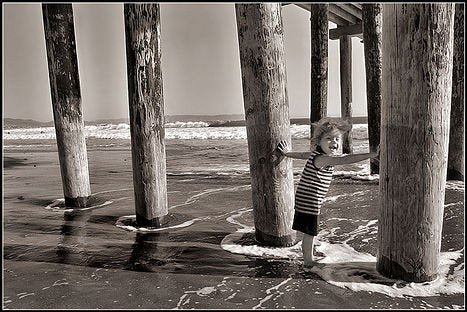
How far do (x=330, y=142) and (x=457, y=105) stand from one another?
4.28m

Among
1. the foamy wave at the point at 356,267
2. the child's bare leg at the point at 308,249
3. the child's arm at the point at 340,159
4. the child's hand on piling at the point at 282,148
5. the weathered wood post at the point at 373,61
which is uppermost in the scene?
the weathered wood post at the point at 373,61

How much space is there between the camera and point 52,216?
510 centimetres

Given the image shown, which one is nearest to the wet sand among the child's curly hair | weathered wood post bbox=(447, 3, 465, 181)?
weathered wood post bbox=(447, 3, 465, 181)

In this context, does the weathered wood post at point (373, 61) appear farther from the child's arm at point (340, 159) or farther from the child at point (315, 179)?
the child's arm at point (340, 159)

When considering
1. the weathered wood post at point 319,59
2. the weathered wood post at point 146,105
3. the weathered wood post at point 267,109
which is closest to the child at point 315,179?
the weathered wood post at point 267,109

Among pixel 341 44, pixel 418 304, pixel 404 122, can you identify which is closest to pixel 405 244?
pixel 418 304

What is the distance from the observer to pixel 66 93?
5.28 metres

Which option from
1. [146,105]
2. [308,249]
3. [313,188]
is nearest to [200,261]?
[308,249]

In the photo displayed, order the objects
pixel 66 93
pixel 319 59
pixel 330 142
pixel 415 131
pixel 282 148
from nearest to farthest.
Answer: pixel 415 131, pixel 330 142, pixel 282 148, pixel 66 93, pixel 319 59

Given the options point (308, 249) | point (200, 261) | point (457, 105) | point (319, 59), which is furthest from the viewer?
point (319, 59)

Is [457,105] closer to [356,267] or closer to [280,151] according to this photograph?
[280,151]

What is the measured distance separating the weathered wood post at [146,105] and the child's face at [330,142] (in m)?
1.91

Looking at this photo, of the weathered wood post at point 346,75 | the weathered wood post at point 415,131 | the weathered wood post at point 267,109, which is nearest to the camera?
the weathered wood post at point 415,131

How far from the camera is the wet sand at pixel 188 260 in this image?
2627mm
